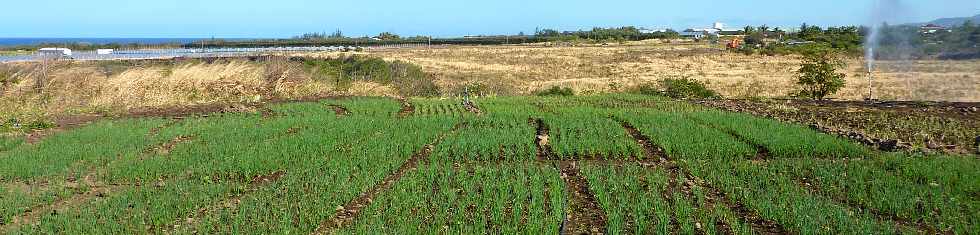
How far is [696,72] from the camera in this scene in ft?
116

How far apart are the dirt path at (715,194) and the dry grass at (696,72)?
7.29m

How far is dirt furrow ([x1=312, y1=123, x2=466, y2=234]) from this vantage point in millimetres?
6945

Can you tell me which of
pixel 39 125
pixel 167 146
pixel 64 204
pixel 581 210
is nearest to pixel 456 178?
pixel 581 210

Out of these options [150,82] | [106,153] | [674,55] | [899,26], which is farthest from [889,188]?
[674,55]

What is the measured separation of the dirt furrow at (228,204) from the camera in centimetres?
695

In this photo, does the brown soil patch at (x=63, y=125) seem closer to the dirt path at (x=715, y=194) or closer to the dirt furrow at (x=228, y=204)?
the dirt furrow at (x=228, y=204)

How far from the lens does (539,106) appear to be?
59.9 ft

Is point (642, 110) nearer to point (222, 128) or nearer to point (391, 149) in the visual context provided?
point (391, 149)

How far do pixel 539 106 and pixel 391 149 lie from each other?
7609 millimetres

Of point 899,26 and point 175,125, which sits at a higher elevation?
point 899,26

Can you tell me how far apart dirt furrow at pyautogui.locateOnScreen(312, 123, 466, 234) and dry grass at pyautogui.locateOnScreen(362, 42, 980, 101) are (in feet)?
35.5

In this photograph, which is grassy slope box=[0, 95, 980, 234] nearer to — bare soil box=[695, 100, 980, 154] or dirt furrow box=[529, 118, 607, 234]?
dirt furrow box=[529, 118, 607, 234]

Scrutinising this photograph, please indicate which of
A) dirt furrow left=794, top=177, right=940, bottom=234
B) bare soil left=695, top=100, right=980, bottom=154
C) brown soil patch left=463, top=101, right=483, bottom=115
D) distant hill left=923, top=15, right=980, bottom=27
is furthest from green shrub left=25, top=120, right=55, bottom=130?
distant hill left=923, top=15, right=980, bottom=27

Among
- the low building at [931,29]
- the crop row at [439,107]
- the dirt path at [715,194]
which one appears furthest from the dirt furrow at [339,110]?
the low building at [931,29]
